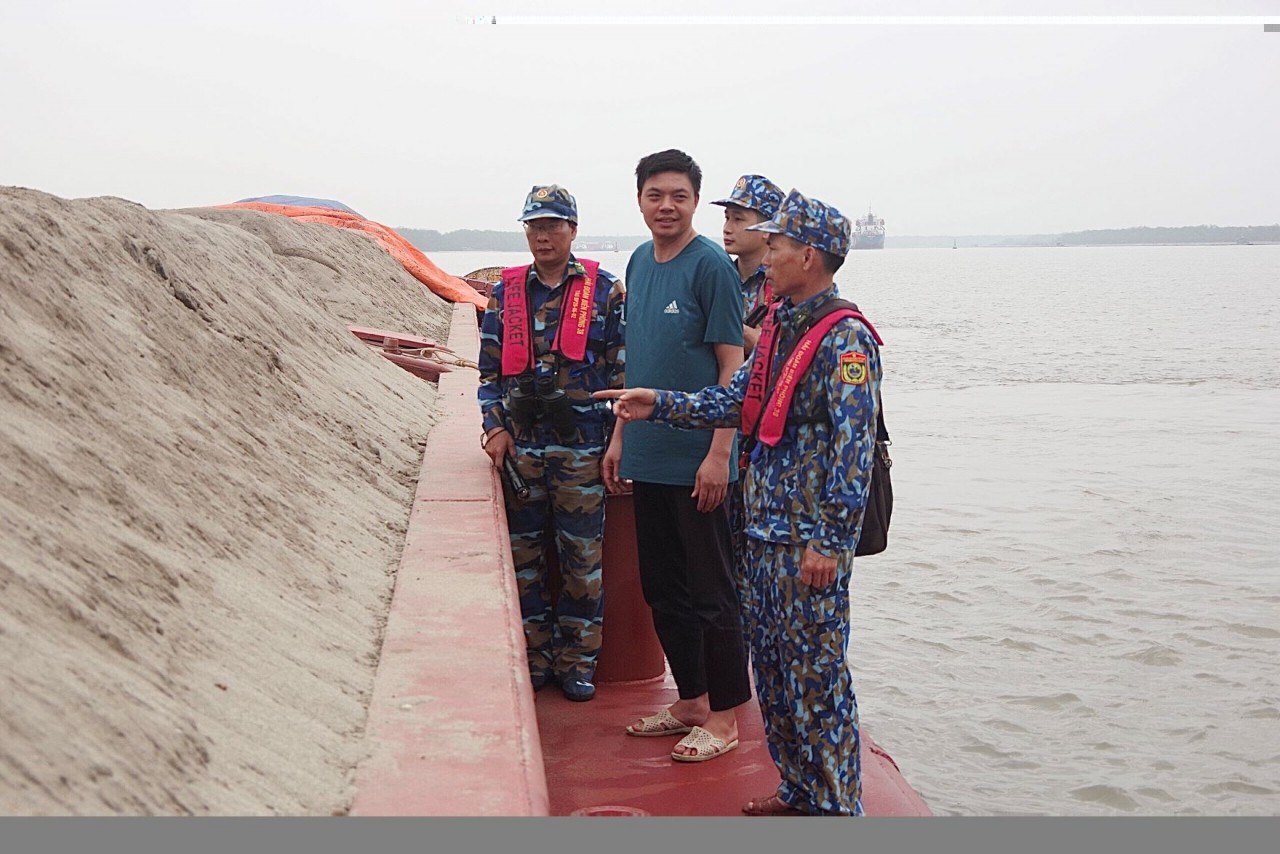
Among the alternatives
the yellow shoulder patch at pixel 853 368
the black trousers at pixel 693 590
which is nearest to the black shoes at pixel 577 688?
the black trousers at pixel 693 590

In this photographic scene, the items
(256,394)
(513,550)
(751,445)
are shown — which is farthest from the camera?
(256,394)

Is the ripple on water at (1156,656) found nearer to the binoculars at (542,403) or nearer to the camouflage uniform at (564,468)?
the camouflage uniform at (564,468)

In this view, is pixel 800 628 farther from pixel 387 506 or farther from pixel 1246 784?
pixel 1246 784

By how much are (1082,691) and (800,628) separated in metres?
4.24

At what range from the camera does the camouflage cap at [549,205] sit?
14.4ft

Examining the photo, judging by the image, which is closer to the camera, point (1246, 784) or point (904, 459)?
point (1246, 784)

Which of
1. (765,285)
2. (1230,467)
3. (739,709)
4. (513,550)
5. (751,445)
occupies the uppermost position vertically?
(765,285)

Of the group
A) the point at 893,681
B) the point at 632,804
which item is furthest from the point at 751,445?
the point at 893,681

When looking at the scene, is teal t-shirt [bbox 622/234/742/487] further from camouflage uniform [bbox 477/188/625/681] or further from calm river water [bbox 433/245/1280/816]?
calm river water [bbox 433/245/1280/816]

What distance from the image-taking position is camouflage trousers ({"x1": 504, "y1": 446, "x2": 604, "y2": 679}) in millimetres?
4590

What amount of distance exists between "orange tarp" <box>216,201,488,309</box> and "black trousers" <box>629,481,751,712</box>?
12.8 metres

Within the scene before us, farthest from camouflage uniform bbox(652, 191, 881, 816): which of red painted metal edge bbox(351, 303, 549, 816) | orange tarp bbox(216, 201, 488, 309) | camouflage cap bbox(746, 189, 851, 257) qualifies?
orange tarp bbox(216, 201, 488, 309)

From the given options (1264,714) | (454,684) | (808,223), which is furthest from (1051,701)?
(454,684)

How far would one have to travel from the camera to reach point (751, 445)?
12.0 ft
